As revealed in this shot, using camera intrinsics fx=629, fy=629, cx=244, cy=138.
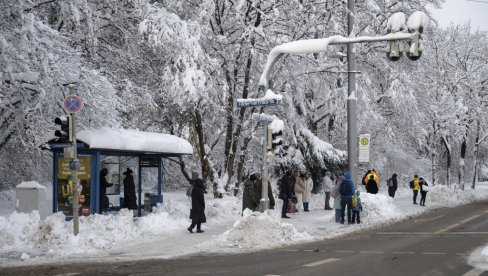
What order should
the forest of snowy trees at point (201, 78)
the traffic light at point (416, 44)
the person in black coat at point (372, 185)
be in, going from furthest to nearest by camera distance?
the person in black coat at point (372, 185) → the forest of snowy trees at point (201, 78) → the traffic light at point (416, 44)

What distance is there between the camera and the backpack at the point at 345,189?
19.9m

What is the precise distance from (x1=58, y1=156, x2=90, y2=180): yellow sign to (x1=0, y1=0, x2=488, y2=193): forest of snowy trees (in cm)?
95

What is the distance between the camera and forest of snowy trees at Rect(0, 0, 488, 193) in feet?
56.7

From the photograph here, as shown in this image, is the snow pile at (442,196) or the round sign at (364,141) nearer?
the round sign at (364,141)

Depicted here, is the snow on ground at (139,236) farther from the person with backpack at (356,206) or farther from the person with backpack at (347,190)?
the person with backpack at (347,190)

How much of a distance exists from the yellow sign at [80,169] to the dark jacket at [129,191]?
8.46ft

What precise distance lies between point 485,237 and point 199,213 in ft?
25.1

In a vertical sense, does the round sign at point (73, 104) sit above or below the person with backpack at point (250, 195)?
above

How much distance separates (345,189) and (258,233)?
5285mm

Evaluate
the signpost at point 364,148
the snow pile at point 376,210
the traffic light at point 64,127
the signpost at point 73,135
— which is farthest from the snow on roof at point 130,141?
the snow pile at point 376,210

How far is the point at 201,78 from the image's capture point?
2194 cm

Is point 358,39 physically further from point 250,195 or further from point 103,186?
point 103,186

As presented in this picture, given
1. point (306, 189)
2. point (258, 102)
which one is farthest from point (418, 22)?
point (306, 189)

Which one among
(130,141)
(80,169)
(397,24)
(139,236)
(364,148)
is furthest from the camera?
(364,148)
